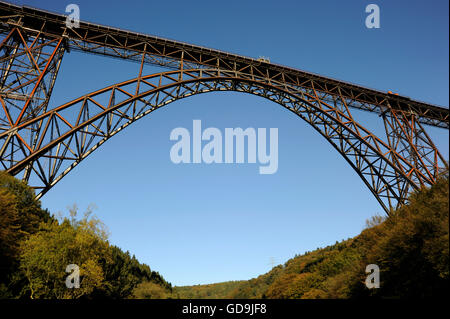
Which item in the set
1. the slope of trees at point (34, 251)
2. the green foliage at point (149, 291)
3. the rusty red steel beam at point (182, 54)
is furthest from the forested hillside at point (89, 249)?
the green foliage at point (149, 291)

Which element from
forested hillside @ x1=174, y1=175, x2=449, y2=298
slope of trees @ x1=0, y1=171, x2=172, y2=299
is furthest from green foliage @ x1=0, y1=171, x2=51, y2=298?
forested hillside @ x1=174, y1=175, x2=449, y2=298

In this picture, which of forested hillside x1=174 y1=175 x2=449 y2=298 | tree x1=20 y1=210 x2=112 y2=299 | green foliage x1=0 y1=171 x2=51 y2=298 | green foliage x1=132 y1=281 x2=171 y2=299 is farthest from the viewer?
green foliage x1=132 y1=281 x2=171 y2=299

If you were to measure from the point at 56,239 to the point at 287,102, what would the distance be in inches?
749

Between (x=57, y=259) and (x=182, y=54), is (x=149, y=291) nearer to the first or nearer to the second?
(x=57, y=259)

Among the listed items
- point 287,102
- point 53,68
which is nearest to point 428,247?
point 287,102

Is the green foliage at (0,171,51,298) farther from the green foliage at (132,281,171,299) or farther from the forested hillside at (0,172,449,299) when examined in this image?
the green foliage at (132,281,171,299)

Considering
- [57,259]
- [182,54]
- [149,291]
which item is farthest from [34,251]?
[149,291]

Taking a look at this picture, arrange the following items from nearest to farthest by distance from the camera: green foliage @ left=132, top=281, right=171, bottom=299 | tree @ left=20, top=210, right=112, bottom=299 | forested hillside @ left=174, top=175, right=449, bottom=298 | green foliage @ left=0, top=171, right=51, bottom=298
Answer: forested hillside @ left=174, top=175, right=449, bottom=298 < green foliage @ left=0, top=171, right=51, bottom=298 < tree @ left=20, top=210, right=112, bottom=299 < green foliage @ left=132, top=281, right=171, bottom=299

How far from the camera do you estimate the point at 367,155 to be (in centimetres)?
2472

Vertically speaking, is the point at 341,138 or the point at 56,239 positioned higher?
the point at 341,138

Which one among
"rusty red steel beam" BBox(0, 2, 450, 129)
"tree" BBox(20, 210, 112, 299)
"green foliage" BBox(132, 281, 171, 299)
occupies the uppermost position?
"rusty red steel beam" BBox(0, 2, 450, 129)
